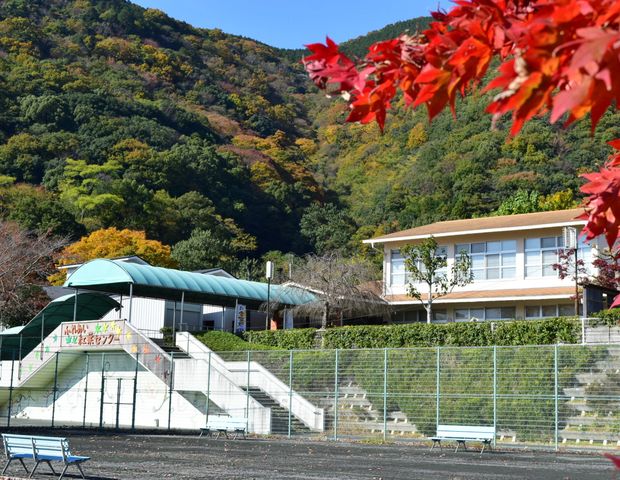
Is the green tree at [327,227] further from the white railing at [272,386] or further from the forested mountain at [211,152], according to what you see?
the white railing at [272,386]

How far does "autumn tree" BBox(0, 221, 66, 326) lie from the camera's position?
1818 inches

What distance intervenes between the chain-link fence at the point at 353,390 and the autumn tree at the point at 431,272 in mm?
9398

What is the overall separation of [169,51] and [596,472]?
396 ft

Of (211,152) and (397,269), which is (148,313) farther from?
(211,152)

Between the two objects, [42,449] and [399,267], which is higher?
[399,267]

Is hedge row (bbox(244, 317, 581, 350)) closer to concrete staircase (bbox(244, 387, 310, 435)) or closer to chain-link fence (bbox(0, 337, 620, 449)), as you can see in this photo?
chain-link fence (bbox(0, 337, 620, 449))

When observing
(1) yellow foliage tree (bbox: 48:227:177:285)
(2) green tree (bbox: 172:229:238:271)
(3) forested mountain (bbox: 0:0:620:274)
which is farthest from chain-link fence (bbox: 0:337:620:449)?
(2) green tree (bbox: 172:229:238:271)

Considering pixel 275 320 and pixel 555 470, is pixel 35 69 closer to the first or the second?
pixel 275 320

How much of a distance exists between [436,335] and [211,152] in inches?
2463

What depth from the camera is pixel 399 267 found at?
43.8 m

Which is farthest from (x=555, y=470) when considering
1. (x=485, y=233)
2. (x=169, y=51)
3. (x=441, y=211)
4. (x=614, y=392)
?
(x=169, y=51)

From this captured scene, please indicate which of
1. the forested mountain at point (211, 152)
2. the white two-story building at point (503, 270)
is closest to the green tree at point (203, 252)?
the forested mountain at point (211, 152)

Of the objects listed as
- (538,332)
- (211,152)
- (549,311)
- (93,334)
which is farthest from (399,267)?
(211,152)

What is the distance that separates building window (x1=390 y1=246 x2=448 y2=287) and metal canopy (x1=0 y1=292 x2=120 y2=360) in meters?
12.9
